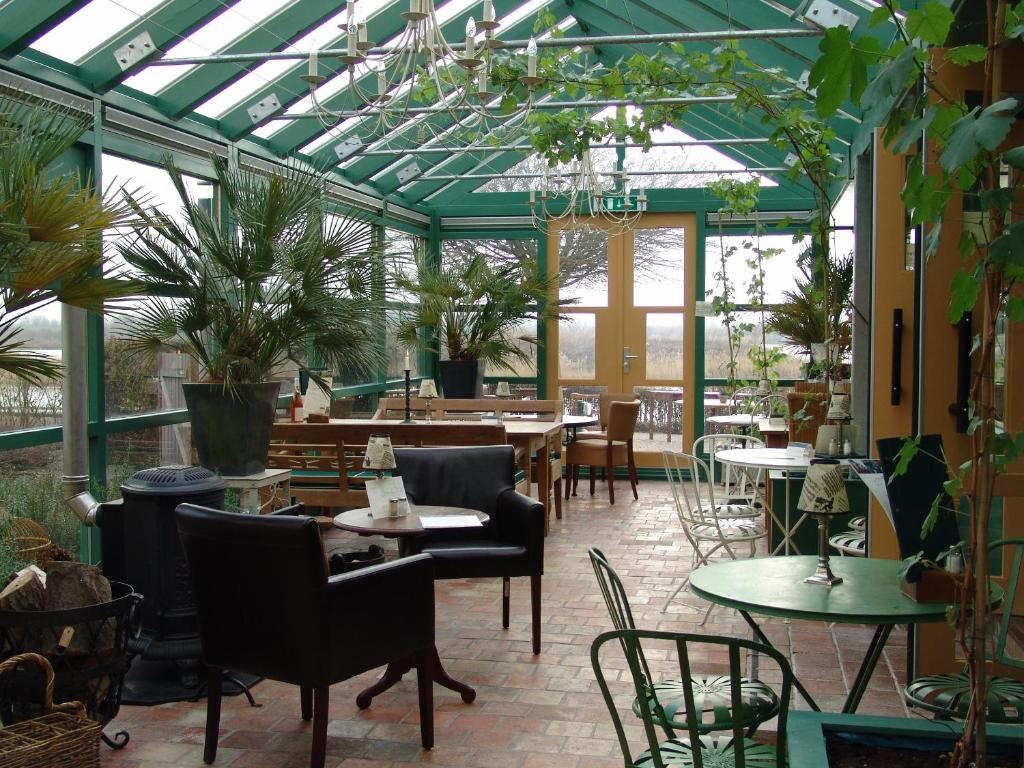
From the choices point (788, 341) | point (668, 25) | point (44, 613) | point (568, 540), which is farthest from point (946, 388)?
point (788, 341)

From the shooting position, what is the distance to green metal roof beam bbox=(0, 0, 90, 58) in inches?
206

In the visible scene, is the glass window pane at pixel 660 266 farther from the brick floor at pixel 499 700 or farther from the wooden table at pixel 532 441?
the brick floor at pixel 499 700

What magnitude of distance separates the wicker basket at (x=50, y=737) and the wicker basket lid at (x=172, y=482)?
1.22 m

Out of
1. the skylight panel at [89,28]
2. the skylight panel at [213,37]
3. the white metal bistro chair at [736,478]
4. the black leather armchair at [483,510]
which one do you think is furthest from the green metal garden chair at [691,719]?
the skylight panel at [213,37]

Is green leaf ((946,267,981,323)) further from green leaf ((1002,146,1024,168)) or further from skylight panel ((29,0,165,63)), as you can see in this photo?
skylight panel ((29,0,165,63))

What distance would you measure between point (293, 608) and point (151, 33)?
4099mm

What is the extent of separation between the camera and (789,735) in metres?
2.15

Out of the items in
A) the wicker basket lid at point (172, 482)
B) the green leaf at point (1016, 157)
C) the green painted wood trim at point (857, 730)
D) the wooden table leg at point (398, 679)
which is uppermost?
the green leaf at point (1016, 157)

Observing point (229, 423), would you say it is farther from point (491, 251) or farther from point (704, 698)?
point (491, 251)

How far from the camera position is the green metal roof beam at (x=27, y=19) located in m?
5.24

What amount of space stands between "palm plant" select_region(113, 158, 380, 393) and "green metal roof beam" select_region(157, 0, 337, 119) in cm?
132

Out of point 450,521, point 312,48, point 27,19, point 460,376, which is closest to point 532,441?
point 460,376

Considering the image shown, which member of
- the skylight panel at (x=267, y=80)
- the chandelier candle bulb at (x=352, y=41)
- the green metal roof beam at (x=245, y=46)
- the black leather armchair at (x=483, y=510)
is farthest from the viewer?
the skylight panel at (x=267, y=80)

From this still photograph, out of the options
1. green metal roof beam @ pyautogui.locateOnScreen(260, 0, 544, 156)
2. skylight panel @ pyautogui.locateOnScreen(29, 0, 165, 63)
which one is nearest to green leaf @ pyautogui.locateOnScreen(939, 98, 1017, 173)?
skylight panel @ pyautogui.locateOnScreen(29, 0, 165, 63)
